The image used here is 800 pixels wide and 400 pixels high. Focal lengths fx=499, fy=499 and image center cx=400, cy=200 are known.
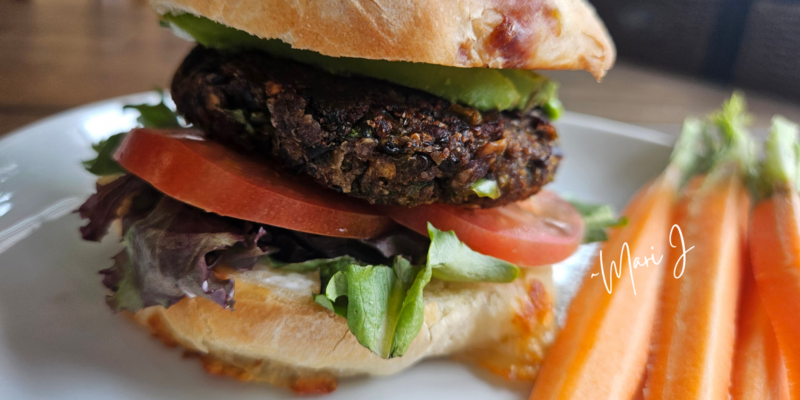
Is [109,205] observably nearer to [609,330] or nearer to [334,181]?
[334,181]

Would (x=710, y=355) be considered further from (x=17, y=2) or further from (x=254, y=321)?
(x=17, y=2)

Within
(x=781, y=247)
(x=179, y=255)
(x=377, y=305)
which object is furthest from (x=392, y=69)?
(x=781, y=247)

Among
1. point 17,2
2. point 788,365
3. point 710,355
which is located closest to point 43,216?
point 17,2

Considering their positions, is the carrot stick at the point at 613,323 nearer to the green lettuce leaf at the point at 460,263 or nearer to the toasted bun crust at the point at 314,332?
the toasted bun crust at the point at 314,332

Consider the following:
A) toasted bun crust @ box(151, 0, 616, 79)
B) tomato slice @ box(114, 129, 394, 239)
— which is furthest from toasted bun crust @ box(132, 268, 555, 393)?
toasted bun crust @ box(151, 0, 616, 79)

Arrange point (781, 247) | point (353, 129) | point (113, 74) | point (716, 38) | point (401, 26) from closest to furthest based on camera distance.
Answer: point (401, 26), point (353, 129), point (781, 247), point (113, 74), point (716, 38)

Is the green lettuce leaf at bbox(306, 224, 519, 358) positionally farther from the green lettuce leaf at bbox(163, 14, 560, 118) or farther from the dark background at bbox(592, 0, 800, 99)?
the dark background at bbox(592, 0, 800, 99)

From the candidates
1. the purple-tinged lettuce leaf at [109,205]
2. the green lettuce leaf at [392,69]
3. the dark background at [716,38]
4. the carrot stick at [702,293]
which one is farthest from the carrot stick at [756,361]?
the dark background at [716,38]
